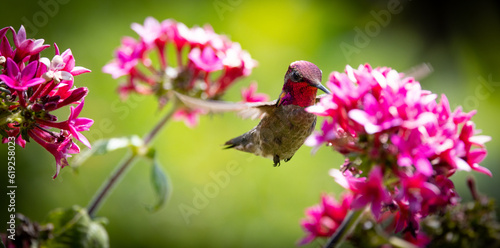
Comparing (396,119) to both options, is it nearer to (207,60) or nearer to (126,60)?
(207,60)

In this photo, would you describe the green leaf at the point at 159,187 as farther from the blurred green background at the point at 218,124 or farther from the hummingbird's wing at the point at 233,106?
the blurred green background at the point at 218,124

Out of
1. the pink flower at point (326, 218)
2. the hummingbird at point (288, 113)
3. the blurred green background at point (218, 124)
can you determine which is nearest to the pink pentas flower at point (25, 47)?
the hummingbird at point (288, 113)

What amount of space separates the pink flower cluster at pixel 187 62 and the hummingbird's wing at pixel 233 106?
1.40 feet

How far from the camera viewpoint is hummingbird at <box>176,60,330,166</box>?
126 centimetres

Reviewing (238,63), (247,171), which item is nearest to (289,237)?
(247,171)

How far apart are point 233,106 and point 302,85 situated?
20cm

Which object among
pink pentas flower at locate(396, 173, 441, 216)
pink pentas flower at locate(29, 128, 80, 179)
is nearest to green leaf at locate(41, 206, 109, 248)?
pink pentas flower at locate(29, 128, 80, 179)

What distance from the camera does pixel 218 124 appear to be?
10.9ft

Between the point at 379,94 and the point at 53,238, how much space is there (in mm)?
1030

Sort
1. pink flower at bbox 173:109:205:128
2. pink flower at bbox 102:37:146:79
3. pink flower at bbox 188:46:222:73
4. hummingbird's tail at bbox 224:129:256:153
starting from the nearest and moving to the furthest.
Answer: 1. hummingbird's tail at bbox 224:129:256:153
2. pink flower at bbox 188:46:222:73
3. pink flower at bbox 102:37:146:79
4. pink flower at bbox 173:109:205:128

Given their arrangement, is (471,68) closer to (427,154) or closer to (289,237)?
(289,237)

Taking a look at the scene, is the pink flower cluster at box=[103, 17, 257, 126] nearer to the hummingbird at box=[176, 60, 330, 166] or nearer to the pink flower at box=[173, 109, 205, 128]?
the pink flower at box=[173, 109, 205, 128]

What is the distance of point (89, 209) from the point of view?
5.35ft

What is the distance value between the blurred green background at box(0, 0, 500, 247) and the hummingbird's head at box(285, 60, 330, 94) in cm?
176
